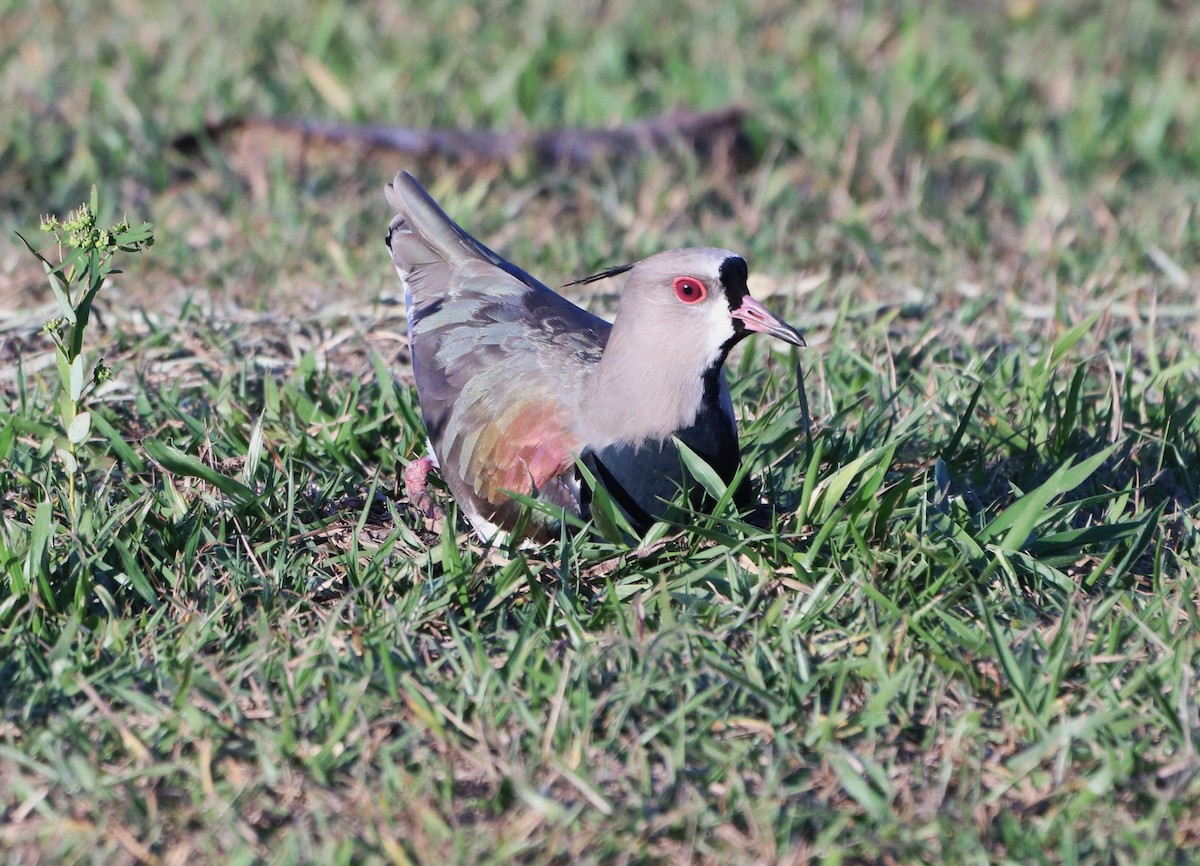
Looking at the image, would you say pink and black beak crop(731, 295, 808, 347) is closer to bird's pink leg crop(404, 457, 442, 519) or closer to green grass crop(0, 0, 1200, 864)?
green grass crop(0, 0, 1200, 864)

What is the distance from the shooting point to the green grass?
9.21 ft

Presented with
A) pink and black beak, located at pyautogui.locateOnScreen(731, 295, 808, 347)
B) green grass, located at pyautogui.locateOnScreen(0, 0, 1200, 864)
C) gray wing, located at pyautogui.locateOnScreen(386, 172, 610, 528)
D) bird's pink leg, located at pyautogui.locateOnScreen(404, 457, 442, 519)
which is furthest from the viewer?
bird's pink leg, located at pyautogui.locateOnScreen(404, 457, 442, 519)

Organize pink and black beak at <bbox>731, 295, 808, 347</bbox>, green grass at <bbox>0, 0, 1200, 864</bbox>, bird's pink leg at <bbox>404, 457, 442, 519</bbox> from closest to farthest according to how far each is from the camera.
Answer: green grass at <bbox>0, 0, 1200, 864</bbox> → pink and black beak at <bbox>731, 295, 808, 347</bbox> → bird's pink leg at <bbox>404, 457, 442, 519</bbox>

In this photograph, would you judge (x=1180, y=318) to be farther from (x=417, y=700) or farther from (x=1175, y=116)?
(x=417, y=700)

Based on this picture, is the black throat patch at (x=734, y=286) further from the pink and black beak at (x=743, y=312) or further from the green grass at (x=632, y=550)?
the green grass at (x=632, y=550)

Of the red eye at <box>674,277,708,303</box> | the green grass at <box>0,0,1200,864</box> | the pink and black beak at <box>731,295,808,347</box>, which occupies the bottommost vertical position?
the green grass at <box>0,0,1200,864</box>

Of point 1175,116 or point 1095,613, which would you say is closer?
point 1095,613

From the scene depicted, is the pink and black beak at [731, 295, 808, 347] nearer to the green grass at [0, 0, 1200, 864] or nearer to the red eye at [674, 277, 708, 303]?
the red eye at [674, 277, 708, 303]

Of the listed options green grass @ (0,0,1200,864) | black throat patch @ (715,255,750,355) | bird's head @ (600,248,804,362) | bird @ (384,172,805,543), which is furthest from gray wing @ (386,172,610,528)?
black throat patch @ (715,255,750,355)

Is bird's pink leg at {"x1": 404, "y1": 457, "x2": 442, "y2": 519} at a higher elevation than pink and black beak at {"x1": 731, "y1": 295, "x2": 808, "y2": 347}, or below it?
below

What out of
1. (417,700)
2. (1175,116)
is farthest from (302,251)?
(1175,116)

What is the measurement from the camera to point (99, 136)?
6.06 m

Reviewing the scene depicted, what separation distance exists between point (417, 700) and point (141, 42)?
4.94m

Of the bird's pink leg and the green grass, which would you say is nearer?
Result: the green grass
